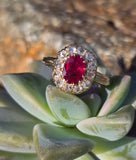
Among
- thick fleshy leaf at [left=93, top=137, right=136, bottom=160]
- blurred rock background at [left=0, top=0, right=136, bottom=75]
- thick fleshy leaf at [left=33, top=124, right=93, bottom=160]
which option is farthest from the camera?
blurred rock background at [left=0, top=0, right=136, bottom=75]

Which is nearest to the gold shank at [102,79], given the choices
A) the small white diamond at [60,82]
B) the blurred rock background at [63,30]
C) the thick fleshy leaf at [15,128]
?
the small white diamond at [60,82]

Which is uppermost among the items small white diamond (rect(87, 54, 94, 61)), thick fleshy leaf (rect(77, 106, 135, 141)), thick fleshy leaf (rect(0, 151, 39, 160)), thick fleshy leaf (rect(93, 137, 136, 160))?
small white diamond (rect(87, 54, 94, 61))

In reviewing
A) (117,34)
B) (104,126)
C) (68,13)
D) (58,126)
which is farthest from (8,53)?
(104,126)

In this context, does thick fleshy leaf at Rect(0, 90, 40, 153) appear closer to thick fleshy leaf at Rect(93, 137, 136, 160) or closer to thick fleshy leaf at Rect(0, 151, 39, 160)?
thick fleshy leaf at Rect(0, 151, 39, 160)

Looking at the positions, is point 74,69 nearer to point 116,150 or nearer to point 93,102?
point 93,102

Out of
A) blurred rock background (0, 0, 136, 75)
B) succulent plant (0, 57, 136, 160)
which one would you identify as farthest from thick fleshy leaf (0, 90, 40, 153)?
blurred rock background (0, 0, 136, 75)

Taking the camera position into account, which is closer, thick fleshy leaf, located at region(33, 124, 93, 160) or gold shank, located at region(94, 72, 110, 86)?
thick fleshy leaf, located at region(33, 124, 93, 160)
